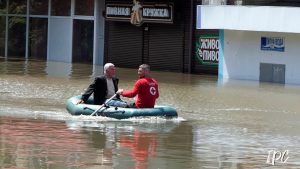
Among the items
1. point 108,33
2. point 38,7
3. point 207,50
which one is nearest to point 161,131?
point 207,50

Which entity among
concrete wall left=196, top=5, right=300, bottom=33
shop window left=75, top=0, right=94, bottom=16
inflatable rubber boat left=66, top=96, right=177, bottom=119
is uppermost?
shop window left=75, top=0, right=94, bottom=16

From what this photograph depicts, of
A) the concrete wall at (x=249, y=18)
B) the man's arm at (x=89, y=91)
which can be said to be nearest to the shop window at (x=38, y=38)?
the concrete wall at (x=249, y=18)

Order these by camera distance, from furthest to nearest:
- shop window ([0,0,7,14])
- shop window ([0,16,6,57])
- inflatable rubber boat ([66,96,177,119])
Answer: shop window ([0,16,6,57]), shop window ([0,0,7,14]), inflatable rubber boat ([66,96,177,119])

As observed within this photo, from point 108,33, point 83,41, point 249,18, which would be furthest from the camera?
point 83,41

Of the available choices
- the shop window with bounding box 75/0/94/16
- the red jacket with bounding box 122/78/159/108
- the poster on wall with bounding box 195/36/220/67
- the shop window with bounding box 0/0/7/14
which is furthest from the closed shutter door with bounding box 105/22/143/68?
the red jacket with bounding box 122/78/159/108

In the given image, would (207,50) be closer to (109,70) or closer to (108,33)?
(108,33)

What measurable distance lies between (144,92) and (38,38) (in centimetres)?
2345

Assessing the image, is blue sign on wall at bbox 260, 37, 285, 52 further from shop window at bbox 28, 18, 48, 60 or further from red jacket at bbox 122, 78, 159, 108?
red jacket at bbox 122, 78, 159, 108

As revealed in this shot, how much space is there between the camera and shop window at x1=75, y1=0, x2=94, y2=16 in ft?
117

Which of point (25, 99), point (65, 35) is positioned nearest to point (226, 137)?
point (25, 99)

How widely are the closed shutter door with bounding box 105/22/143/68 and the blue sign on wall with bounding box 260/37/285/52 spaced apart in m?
7.15

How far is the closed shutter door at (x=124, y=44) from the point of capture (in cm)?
3378

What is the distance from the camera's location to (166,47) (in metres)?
32.7

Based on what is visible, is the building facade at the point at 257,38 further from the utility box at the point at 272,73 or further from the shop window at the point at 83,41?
the shop window at the point at 83,41
